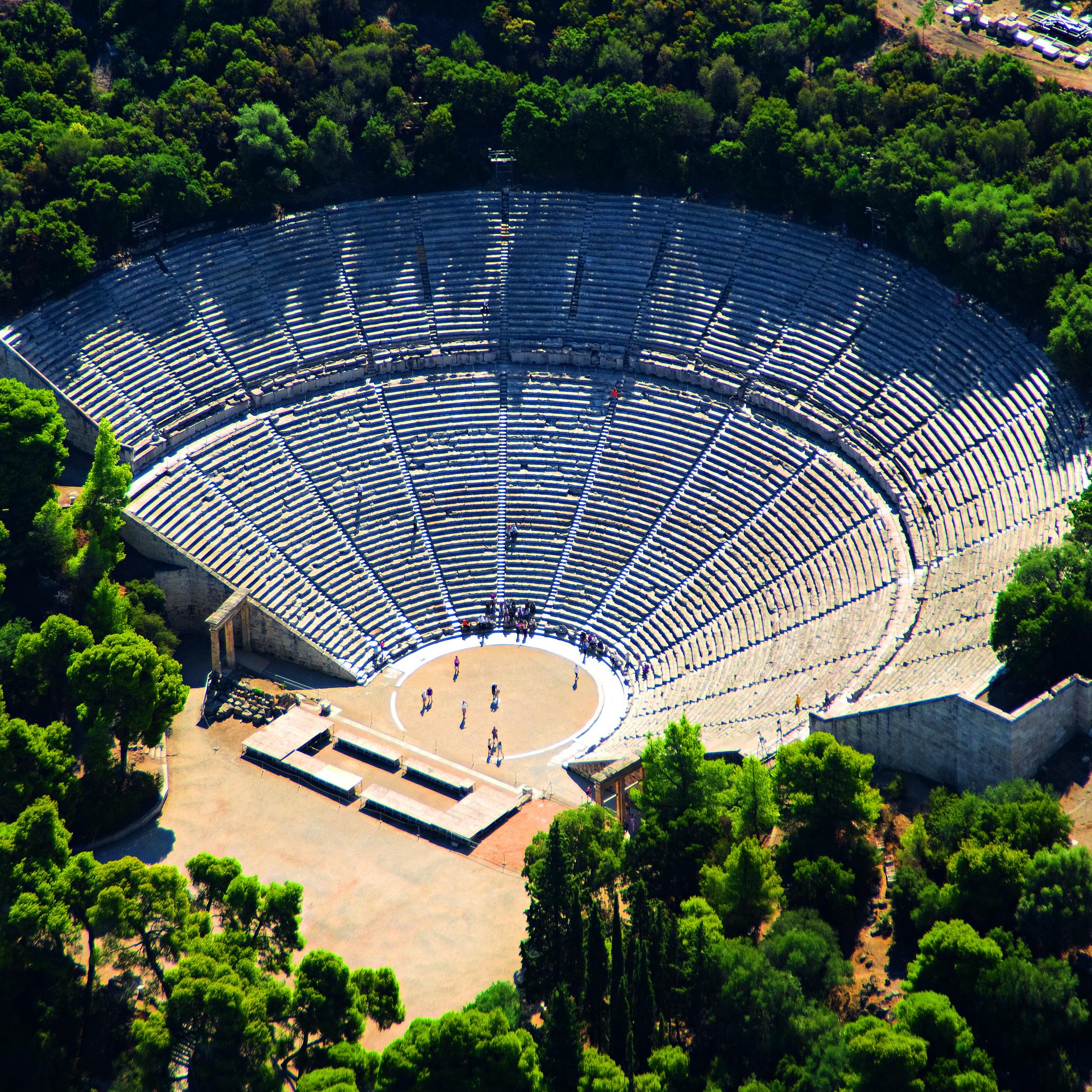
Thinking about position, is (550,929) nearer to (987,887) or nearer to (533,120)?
(987,887)

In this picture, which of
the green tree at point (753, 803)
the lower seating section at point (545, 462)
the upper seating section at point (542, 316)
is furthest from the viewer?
the lower seating section at point (545, 462)

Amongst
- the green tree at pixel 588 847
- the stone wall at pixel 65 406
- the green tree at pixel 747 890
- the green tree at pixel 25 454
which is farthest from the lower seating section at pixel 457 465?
the green tree at pixel 747 890

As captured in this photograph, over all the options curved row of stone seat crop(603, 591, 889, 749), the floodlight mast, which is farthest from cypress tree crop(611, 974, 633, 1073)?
the floodlight mast

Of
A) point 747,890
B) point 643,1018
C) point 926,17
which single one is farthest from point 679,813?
point 926,17

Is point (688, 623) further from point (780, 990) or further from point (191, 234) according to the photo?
point (191, 234)

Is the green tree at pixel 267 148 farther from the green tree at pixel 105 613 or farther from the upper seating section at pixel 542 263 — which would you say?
the green tree at pixel 105 613

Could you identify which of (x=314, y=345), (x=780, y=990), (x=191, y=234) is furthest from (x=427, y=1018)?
(x=191, y=234)
